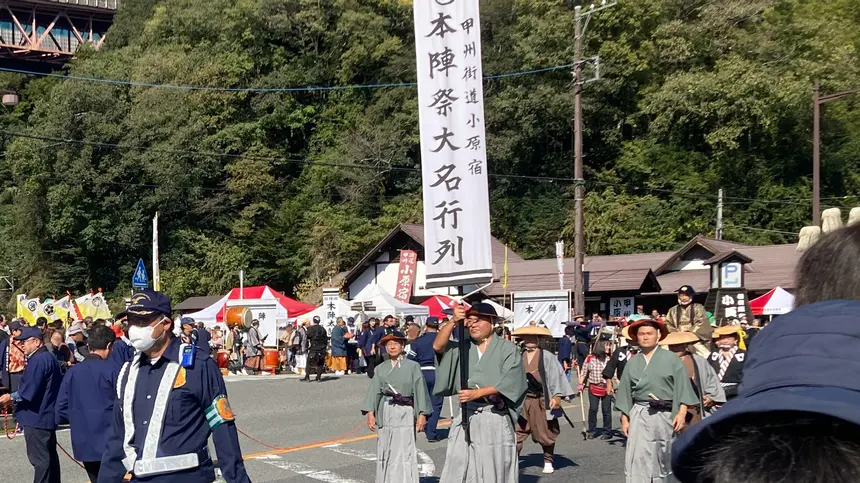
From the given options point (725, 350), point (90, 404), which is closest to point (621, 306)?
point (725, 350)

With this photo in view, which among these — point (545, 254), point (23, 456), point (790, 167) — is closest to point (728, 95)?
point (790, 167)

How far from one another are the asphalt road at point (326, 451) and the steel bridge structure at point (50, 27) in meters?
50.7

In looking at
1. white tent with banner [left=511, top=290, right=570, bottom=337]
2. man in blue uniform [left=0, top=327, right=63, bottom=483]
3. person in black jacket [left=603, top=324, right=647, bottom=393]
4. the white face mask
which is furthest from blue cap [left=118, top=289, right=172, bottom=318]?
white tent with banner [left=511, top=290, right=570, bottom=337]

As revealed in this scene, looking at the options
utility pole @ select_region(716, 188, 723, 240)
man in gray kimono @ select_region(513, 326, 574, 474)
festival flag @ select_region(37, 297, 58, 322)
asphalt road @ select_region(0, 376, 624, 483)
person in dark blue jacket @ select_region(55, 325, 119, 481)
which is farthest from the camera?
utility pole @ select_region(716, 188, 723, 240)

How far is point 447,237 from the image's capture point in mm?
7602

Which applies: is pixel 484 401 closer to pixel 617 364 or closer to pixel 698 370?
pixel 698 370

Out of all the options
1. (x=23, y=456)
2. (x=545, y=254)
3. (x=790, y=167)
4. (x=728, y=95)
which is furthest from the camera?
(x=545, y=254)

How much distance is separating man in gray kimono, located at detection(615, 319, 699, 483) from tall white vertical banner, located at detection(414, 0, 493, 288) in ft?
6.66

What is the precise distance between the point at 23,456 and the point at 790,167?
36.3m

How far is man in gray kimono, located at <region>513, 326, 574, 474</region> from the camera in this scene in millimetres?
11180

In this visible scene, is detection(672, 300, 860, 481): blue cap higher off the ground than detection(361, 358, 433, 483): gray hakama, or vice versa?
detection(672, 300, 860, 481): blue cap

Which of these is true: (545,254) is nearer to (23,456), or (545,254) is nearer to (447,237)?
(23,456)

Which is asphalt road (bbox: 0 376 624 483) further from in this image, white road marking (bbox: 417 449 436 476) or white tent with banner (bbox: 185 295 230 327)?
white tent with banner (bbox: 185 295 230 327)

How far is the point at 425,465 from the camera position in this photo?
37.9 feet
